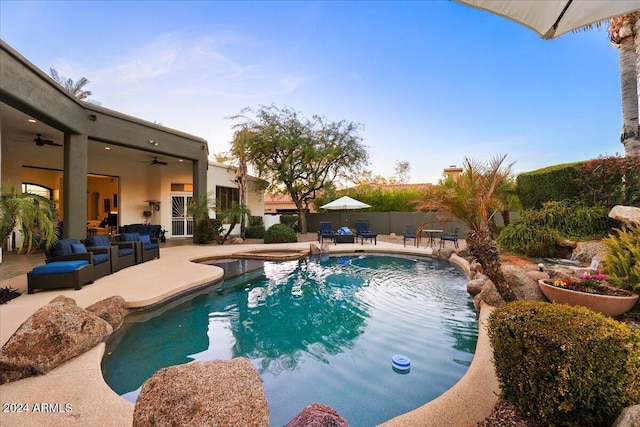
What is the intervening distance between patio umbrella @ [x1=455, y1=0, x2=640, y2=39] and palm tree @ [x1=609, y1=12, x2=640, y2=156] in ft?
28.3

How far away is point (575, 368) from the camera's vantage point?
174cm

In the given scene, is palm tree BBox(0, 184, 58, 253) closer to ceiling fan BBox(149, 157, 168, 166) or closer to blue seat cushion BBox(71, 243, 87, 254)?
blue seat cushion BBox(71, 243, 87, 254)

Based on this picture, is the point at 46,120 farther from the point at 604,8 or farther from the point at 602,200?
the point at 602,200

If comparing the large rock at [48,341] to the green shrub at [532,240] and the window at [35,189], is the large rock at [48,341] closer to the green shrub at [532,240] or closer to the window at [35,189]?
the green shrub at [532,240]

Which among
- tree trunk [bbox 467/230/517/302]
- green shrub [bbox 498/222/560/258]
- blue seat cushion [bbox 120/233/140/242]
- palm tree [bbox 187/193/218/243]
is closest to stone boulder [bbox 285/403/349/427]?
tree trunk [bbox 467/230/517/302]

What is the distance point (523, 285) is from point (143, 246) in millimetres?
9322

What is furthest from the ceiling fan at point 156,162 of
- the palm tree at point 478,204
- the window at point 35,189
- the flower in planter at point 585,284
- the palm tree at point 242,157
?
the flower in planter at point 585,284

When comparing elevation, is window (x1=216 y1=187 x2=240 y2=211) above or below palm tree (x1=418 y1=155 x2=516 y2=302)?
above

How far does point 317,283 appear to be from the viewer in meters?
7.07

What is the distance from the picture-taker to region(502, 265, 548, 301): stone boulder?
14.8ft

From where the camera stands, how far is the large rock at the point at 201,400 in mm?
1388

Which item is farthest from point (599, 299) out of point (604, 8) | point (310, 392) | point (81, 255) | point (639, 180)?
point (81, 255)

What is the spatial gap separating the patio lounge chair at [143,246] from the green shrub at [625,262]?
10.2 metres

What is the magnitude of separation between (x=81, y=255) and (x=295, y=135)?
1233 centimetres
